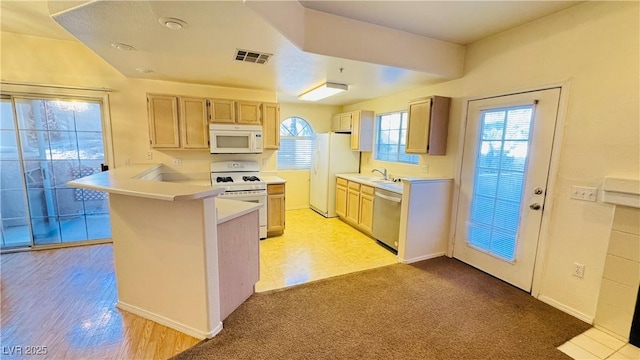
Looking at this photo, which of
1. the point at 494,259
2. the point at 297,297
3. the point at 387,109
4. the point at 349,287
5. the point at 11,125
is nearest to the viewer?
the point at 297,297

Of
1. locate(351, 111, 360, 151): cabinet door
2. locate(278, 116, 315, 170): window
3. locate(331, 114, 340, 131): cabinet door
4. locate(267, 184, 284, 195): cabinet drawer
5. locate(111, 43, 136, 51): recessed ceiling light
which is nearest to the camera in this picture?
locate(111, 43, 136, 51): recessed ceiling light

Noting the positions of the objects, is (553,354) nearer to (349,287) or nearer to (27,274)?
(349,287)

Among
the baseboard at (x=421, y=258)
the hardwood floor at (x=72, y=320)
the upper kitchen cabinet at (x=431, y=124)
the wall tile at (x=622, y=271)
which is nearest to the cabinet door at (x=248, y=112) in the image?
the upper kitchen cabinet at (x=431, y=124)

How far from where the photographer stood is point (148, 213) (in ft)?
6.43

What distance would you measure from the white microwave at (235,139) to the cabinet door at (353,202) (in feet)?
5.56

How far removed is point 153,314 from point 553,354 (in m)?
3.01

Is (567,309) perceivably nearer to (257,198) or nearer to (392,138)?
(392,138)

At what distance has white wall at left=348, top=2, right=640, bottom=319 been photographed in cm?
195

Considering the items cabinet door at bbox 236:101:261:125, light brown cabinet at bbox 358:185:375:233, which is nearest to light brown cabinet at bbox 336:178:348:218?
light brown cabinet at bbox 358:185:375:233

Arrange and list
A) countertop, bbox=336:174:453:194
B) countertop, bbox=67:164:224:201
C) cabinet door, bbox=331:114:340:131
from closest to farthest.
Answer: countertop, bbox=67:164:224:201, countertop, bbox=336:174:453:194, cabinet door, bbox=331:114:340:131

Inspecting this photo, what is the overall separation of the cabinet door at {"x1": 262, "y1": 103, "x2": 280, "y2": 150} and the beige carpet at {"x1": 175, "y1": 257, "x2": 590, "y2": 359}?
7.92 feet

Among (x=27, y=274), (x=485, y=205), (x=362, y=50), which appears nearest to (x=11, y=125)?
(x=27, y=274)

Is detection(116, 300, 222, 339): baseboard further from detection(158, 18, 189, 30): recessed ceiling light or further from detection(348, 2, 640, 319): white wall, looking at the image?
detection(348, 2, 640, 319): white wall

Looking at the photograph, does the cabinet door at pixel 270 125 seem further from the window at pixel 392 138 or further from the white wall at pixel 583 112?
the white wall at pixel 583 112
